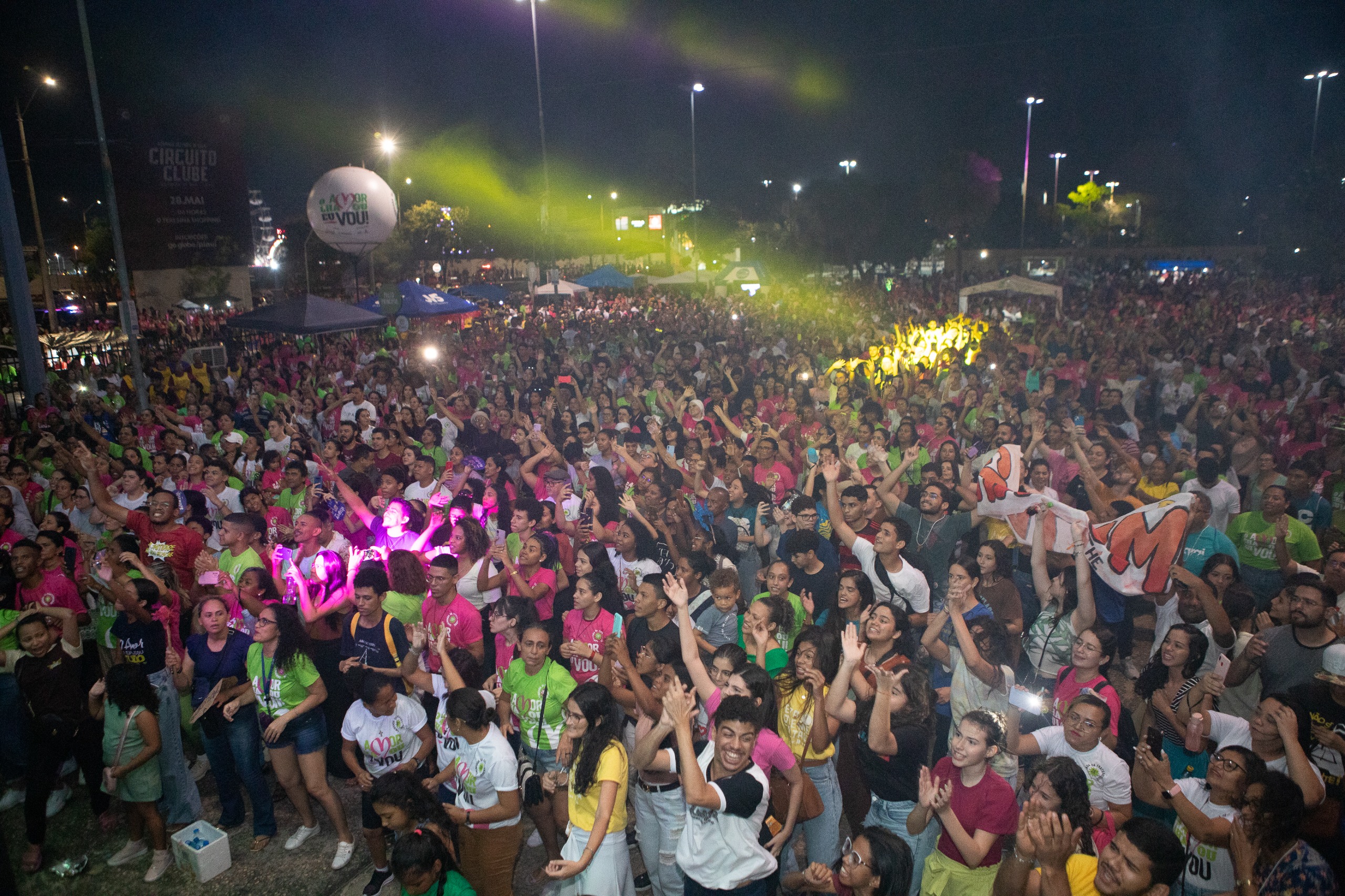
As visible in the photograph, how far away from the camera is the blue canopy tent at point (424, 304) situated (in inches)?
646

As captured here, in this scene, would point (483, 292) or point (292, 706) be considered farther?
point (483, 292)

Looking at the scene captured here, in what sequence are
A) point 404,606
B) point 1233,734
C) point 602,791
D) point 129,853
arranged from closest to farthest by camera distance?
point 602,791 → point 1233,734 → point 129,853 → point 404,606

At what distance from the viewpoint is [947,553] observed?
6246mm

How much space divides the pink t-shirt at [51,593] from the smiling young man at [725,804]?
434cm

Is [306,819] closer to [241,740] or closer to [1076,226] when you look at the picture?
[241,740]

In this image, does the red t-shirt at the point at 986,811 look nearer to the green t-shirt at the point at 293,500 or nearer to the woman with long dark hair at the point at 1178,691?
the woman with long dark hair at the point at 1178,691

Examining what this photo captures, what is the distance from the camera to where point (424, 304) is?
1669 cm

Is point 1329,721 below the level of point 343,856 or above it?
above

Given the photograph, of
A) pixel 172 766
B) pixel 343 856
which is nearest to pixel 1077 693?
pixel 343 856

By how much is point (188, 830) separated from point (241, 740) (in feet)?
1.97

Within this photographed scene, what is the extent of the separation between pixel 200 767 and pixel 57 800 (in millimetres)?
788

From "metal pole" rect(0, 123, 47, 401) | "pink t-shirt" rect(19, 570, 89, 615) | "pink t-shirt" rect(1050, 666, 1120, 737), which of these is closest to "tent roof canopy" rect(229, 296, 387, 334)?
"metal pole" rect(0, 123, 47, 401)

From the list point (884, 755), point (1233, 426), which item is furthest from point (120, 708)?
point (1233, 426)

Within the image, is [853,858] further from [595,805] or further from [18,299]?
[18,299]
